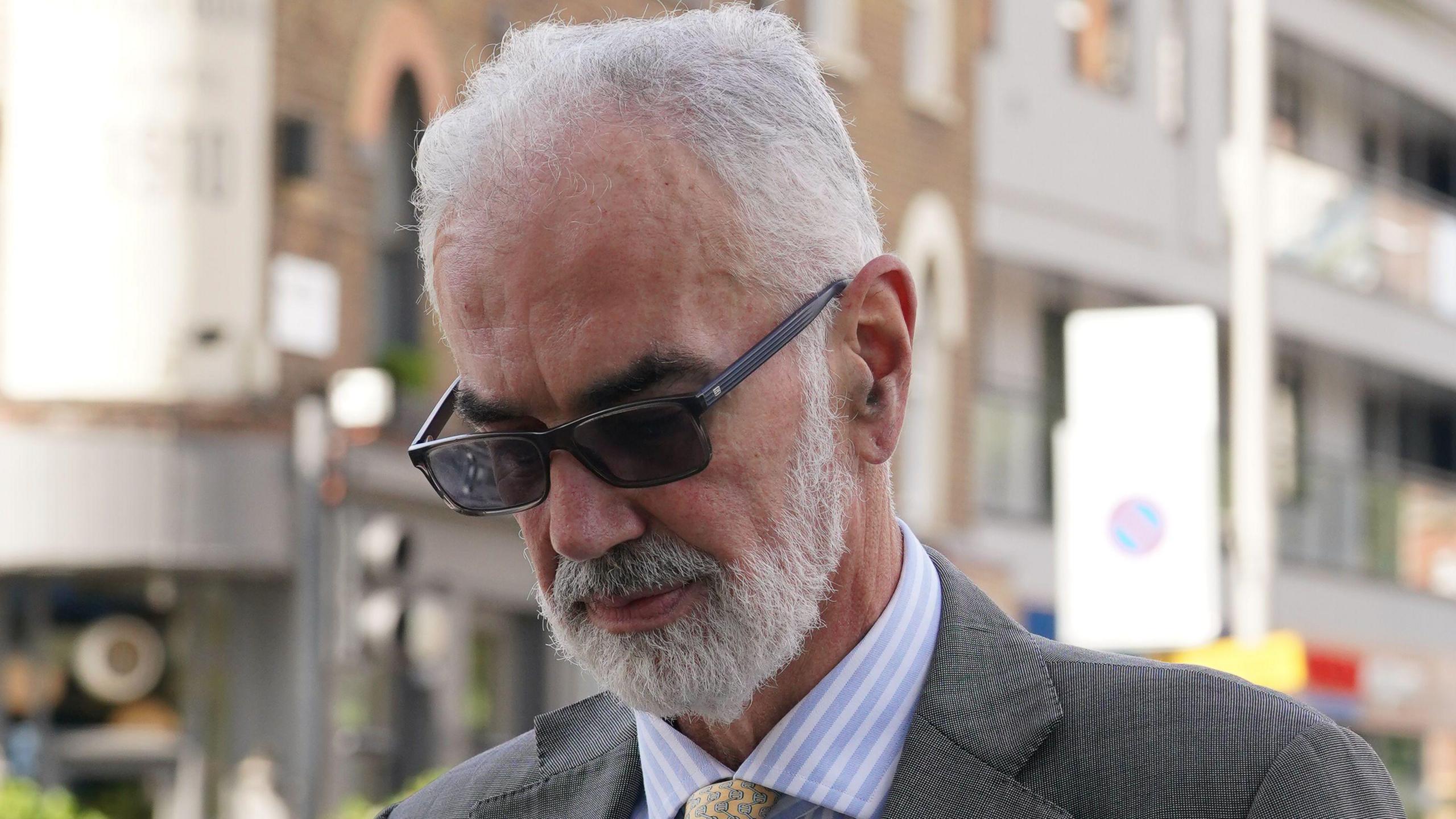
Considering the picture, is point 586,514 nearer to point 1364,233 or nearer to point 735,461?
point 735,461

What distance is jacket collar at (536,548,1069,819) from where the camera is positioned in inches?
92.3

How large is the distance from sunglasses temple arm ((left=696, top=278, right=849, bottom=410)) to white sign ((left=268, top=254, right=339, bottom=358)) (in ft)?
38.7

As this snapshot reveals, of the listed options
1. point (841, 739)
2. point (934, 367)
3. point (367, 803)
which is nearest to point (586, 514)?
point (841, 739)

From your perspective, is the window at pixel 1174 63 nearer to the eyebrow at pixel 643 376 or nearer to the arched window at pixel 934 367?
the arched window at pixel 934 367

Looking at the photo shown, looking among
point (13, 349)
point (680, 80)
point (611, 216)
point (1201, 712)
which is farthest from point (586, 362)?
point (13, 349)

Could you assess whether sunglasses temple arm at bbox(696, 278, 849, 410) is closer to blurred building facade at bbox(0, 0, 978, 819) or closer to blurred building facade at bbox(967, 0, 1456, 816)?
blurred building facade at bbox(0, 0, 978, 819)

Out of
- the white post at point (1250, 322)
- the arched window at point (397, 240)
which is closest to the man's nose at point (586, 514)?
the arched window at point (397, 240)

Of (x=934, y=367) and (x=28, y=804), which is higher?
(x=934, y=367)

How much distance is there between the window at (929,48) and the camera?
20.5 m

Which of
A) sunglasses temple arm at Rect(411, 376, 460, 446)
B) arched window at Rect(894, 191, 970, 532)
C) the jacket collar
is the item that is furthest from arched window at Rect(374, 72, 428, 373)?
the jacket collar

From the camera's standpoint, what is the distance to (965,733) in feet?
7.88

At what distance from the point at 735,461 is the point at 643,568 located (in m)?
0.14

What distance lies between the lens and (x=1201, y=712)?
2.30 meters

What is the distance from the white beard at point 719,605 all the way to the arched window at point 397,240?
496 inches
